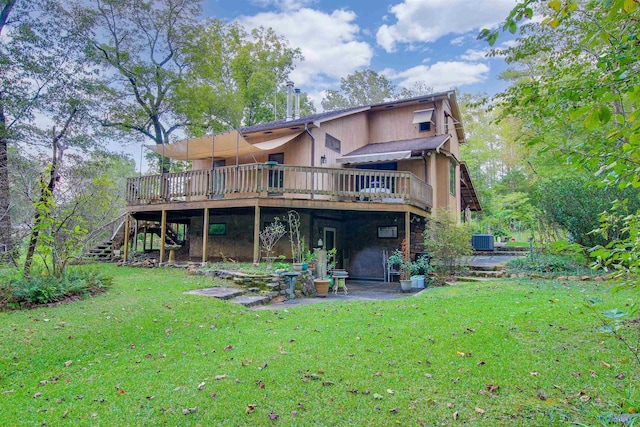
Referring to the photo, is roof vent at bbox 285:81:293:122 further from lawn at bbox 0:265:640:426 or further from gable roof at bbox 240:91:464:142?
lawn at bbox 0:265:640:426

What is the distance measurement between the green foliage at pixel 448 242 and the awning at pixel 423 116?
549 cm

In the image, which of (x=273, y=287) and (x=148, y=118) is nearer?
(x=273, y=287)

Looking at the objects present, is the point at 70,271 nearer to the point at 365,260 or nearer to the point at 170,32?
the point at 365,260

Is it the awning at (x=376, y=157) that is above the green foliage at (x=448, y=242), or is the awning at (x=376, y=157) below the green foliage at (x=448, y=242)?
above

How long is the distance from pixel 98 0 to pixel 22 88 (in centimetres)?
830

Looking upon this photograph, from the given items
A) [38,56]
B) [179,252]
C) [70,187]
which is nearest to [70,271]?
[70,187]

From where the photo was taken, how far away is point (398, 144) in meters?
16.1

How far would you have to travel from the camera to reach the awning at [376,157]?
13.4 metres

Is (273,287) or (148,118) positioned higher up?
(148,118)

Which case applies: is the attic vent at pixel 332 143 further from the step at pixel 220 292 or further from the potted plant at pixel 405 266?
the step at pixel 220 292

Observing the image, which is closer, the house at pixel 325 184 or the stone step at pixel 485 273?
the stone step at pixel 485 273

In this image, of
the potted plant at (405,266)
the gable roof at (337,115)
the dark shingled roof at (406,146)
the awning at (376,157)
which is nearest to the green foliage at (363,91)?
the gable roof at (337,115)

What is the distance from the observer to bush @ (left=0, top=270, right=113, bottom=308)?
6.48 metres

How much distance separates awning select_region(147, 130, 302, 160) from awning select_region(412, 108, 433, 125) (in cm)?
553
